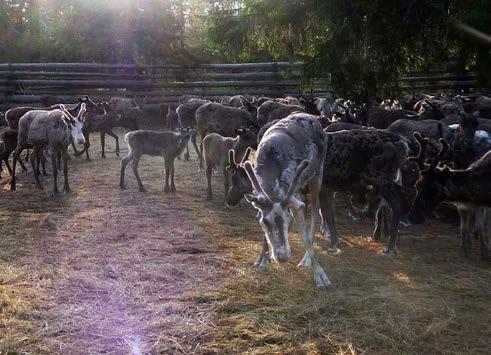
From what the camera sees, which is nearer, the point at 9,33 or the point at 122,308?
the point at 122,308

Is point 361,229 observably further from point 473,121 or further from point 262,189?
point 262,189

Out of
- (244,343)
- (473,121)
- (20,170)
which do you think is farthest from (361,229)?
(20,170)

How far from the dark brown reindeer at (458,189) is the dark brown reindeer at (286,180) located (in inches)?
51.1

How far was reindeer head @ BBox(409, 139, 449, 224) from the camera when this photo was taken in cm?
671

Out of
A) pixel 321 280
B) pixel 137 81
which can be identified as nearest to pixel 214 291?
pixel 321 280

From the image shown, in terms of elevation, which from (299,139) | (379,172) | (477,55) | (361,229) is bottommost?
(361,229)

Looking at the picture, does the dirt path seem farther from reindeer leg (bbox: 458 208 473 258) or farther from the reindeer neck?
reindeer leg (bbox: 458 208 473 258)

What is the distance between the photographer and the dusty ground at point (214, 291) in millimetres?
4707

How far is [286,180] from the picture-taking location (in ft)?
18.3

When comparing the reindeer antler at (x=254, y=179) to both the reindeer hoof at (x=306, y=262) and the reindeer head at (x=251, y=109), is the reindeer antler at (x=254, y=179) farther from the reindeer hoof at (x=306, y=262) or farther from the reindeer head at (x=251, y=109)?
the reindeer head at (x=251, y=109)

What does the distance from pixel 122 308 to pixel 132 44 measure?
2193cm

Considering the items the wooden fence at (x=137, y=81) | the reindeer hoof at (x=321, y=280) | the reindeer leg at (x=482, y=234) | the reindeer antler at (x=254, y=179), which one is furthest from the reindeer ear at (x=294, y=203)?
the wooden fence at (x=137, y=81)

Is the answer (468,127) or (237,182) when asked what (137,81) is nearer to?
(468,127)

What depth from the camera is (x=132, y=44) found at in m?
25.8
